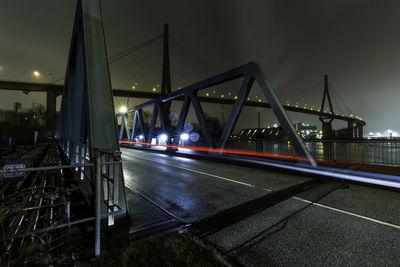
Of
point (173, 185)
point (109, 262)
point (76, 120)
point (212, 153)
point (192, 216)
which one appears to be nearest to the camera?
point (109, 262)

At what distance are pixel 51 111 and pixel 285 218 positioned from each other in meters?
77.8

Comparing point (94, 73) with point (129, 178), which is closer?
point (94, 73)

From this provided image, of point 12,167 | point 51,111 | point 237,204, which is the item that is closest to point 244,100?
point 237,204

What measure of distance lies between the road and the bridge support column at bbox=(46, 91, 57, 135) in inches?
2775

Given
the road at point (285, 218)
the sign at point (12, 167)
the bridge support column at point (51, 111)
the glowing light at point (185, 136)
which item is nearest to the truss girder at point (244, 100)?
the glowing light at point (185, 136)

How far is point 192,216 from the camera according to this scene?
3.93m

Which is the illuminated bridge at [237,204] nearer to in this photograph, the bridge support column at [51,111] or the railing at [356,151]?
the railing at [356,151]

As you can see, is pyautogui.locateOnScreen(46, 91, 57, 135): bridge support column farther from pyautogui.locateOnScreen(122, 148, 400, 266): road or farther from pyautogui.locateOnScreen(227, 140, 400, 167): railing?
pyautogui.locateOnScreen(227, 140, 400, 167): railing

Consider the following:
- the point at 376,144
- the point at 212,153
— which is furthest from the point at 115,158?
the point at 376,144

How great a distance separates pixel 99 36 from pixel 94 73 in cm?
113

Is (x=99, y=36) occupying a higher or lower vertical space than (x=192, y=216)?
higher

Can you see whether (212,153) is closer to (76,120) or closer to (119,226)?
(76,120)

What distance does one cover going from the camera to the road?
106 inches

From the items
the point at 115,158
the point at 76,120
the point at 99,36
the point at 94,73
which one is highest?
the point at 99,36
